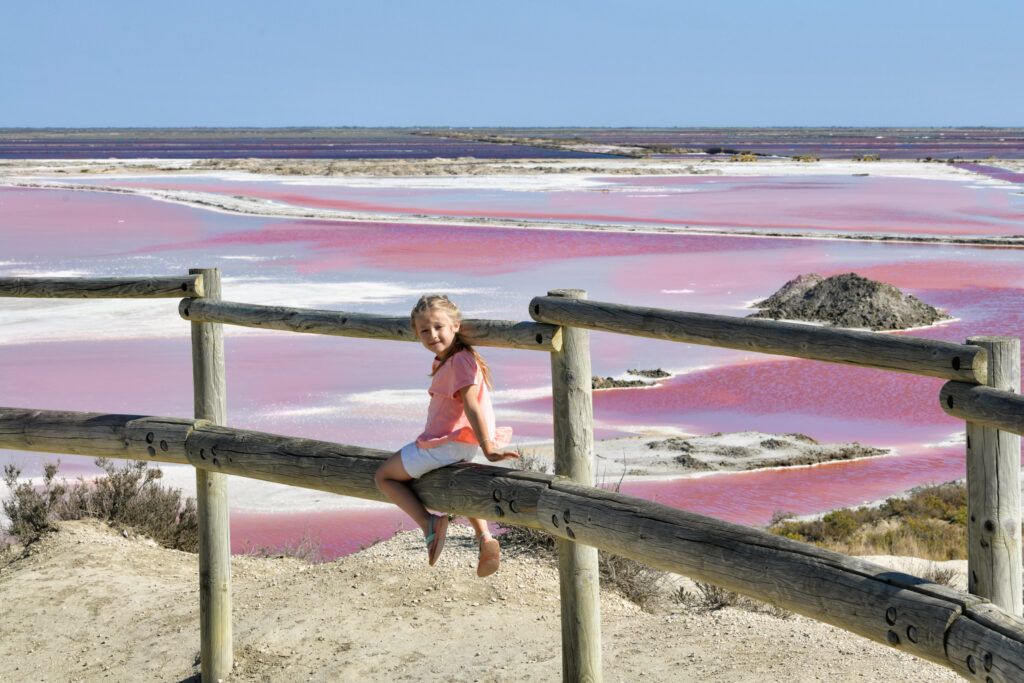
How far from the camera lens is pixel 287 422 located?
1170cm

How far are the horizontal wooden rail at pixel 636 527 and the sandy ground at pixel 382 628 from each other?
1.22m

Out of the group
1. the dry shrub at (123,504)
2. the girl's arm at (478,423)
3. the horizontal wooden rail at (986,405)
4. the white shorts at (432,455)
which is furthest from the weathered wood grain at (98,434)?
the horizontal wooden rail at (986,405)

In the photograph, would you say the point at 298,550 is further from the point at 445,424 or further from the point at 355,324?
the point at 445,424

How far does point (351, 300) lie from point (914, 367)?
50.4 ft

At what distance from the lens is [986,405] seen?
316cm

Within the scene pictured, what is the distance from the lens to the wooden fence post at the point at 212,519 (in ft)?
17.8

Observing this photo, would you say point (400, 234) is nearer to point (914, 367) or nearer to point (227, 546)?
point (227, 546)

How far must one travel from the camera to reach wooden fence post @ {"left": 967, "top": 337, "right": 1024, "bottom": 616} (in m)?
3.24

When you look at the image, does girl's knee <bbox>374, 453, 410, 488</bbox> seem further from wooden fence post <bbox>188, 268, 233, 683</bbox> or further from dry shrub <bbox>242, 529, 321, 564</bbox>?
dry shrub <bbox>242, 529, 321, 564</bbox>

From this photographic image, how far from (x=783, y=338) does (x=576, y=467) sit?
1036mm

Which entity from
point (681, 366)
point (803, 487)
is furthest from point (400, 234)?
point (803, 487)

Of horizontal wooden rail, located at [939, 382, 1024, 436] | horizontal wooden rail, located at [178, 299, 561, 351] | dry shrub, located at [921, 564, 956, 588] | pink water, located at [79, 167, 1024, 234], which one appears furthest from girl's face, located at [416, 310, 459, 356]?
pink water, located at [79, 167, 1024, 234]

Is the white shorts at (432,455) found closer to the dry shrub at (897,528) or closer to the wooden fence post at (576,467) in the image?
the wooden fence post at (576,467)

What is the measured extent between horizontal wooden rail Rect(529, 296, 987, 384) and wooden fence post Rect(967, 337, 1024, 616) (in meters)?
0.07
